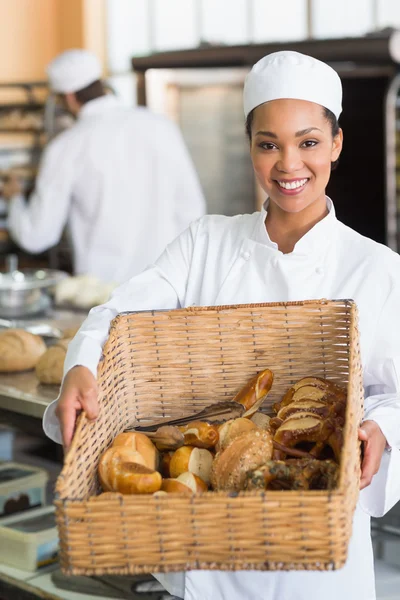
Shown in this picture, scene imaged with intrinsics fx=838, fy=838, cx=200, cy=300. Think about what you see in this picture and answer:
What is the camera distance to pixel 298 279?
143cm

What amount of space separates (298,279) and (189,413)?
0.29m

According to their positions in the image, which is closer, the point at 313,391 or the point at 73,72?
the point at 313,391

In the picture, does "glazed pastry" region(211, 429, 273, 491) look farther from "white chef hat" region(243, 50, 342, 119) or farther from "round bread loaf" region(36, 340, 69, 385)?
"round bread loaf" region(36, 340, 69, 385)

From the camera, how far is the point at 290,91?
4.36 ft

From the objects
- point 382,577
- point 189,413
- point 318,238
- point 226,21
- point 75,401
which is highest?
point 226,21

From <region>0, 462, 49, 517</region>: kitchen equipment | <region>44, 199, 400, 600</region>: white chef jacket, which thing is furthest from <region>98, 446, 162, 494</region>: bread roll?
<region>0, 462, 49, 517</region>: kitchen equipment

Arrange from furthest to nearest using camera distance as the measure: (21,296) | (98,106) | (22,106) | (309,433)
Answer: (22,106) → (98,106) → (21,296) → (309,433)

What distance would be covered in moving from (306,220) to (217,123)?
10.3 ft

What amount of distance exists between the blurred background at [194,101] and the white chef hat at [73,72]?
715mm

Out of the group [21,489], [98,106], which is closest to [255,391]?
[21,489]

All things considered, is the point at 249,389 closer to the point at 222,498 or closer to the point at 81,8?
the point at 222,498

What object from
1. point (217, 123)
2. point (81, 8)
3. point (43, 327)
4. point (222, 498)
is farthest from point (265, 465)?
point (81, 8)

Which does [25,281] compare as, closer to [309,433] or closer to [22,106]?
[309,433]

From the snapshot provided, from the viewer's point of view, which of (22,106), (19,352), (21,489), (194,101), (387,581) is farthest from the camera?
(22,106)
